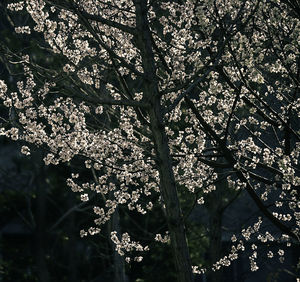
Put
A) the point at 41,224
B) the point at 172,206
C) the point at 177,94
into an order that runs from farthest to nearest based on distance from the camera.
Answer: the point at 41,224, the point at 177,94, the point at 172,206

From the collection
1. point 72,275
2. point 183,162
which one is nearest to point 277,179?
point 183,162

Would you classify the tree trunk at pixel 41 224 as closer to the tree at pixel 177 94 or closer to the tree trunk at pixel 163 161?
the tree at pixel 177 94

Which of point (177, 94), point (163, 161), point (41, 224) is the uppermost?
point (41, 224)

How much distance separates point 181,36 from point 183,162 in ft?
6.50

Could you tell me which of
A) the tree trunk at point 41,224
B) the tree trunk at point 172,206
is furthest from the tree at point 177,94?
the tree trunk at point 41,224

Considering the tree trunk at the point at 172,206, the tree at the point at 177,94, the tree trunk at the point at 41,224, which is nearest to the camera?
the tree trunk at the point at 172,206

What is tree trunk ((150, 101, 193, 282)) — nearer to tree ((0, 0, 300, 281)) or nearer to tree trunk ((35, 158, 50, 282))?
tree ((0, 0, 300, 281))

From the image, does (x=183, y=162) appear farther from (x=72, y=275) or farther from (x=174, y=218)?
(x=72, y=275)

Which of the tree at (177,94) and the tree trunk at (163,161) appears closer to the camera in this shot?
the tree trunk at (163,161)

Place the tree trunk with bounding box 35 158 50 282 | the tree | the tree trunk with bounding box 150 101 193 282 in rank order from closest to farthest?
the tree trunk with bounding box 150 101 193 282
the tree
the tree trunk with bounding box 35 158 50 282

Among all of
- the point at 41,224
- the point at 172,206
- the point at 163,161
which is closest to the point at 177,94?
the point at 163,161

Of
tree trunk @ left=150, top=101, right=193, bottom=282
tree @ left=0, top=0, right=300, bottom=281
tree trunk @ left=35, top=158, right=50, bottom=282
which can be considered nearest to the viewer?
tree trunk @ left=150, top=101, right=193, bottom=282

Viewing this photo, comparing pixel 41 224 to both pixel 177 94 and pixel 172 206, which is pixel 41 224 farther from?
pixel 172 206

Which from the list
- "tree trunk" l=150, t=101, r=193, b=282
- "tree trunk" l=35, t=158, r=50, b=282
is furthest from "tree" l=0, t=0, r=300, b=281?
"tree trunk" l=35, t=158, r=50, b=282
